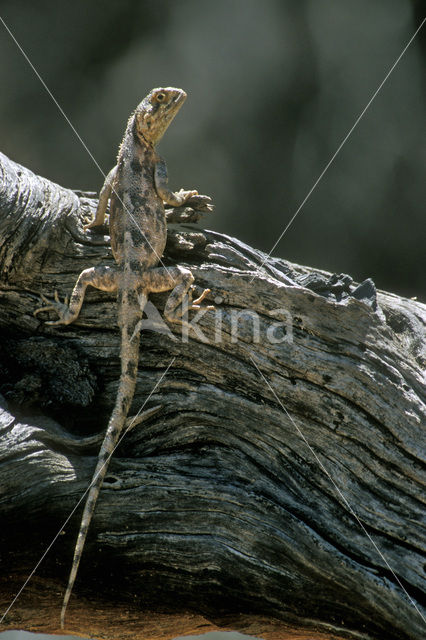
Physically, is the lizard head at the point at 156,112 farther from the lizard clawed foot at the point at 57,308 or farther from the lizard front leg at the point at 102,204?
the lizard clawed foot at the point at 57,308

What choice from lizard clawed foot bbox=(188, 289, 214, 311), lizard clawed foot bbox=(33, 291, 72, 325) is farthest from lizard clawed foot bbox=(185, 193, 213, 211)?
lizard clawed foot bbox=(33, 291, 72, 325)

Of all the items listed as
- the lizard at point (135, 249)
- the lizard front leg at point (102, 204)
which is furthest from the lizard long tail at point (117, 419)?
the lizard front leg at point (102, 204)

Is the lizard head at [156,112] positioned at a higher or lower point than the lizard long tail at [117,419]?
higher

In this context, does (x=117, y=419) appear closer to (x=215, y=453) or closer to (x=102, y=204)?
(x=215, y=453)

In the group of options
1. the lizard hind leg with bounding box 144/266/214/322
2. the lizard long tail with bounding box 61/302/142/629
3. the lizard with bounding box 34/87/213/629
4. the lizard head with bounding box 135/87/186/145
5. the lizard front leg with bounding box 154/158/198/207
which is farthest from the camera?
the lizard head with bounding box 135/87/186/145

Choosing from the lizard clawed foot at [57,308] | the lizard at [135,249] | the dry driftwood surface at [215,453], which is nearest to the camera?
the dry driftwood surface at [215,453]

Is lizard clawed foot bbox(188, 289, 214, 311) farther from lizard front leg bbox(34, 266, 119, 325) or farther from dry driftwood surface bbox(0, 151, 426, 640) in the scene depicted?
lizard front leg bbox(34, 266, 119, 325)

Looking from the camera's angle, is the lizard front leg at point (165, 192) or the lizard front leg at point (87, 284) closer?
the lizard front leg at point (87, 284)
